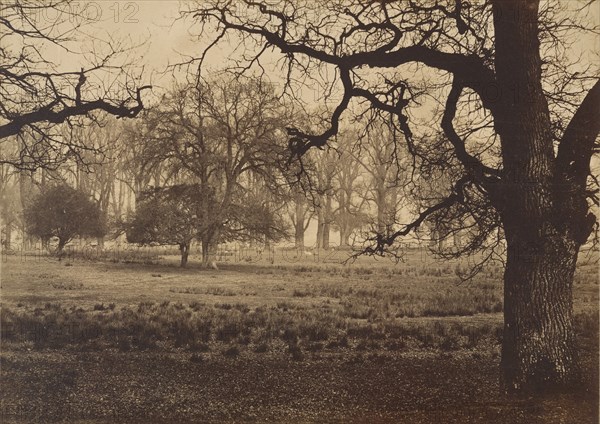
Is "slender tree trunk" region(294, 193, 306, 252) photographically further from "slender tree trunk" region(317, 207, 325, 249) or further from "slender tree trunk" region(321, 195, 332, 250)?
"slender tree trunk" region(321, 195, 332, 250)

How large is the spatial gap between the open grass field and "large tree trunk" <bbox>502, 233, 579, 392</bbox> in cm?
25

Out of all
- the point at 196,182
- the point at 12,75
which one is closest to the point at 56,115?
the point at 12,75

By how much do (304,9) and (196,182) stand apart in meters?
5.93

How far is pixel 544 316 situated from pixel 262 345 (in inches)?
180

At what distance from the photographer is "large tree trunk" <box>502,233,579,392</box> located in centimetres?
639

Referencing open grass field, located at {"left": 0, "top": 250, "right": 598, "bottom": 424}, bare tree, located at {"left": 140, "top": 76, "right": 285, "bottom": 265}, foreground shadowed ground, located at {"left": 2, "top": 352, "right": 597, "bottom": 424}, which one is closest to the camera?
foreground shadowed ground, located at {"left": 2, "top": 352, "right": 597, "bottom": 424}

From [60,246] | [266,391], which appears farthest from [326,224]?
[266,391]

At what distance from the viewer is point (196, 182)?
12789 millimetres

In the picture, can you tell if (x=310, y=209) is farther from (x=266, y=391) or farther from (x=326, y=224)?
(x=266, y=391)

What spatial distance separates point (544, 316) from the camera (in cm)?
641

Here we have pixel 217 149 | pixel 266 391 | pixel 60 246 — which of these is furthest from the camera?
pixel 60 246

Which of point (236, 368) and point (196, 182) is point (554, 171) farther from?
point (196, 182)

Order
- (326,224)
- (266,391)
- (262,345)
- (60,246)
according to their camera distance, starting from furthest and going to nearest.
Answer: (326,224)
(60,246)
(262,345)
(266,391)

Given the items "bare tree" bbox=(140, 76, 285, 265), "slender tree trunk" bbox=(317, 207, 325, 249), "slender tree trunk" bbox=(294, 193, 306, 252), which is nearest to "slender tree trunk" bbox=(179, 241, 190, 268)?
"bare tree" bbox=(140, 76, 285, 265)
